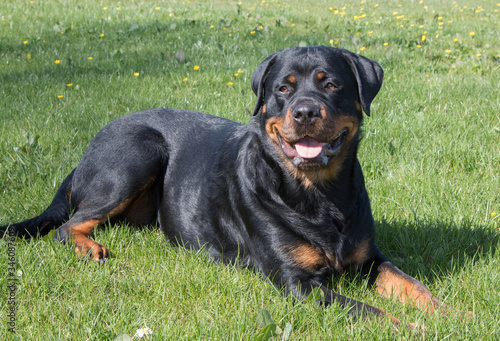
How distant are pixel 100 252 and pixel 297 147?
54.8 inches

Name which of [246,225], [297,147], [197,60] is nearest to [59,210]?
[246,225]

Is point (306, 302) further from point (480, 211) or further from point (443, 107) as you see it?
point (443, 107)

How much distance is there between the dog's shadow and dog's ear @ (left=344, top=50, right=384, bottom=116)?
956 mm

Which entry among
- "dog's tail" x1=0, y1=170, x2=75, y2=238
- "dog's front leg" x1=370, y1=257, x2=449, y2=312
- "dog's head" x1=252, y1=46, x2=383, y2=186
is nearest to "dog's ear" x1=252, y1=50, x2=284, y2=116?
"dog's head" x1=252, y1=46, x2=383, y2=186

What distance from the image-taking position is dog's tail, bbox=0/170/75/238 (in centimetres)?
334

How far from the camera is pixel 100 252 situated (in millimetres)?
3195

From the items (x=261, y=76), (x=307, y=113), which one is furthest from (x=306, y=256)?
(x=261, y=76)

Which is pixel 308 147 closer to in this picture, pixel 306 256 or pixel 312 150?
pixel 312 150

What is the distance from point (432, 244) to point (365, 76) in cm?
117

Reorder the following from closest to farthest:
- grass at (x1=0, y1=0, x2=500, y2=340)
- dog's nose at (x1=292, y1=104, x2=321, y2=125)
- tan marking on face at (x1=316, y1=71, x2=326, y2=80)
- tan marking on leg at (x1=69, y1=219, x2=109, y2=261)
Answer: grass at (x1=0, y1=0, x2=500, y2=340)
dog's nose at (x1=292, y1=104, x2=321, y2=125)
tan marking on face at (x1=316, y1=71, x2=326, y2=80)
tan marking on leg at (x1=69, y1=219, x2=109, y2=261)

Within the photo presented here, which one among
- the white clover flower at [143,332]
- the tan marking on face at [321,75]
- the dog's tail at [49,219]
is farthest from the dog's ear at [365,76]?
the dog's tail at [49,219]

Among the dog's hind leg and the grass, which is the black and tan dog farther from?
the grass

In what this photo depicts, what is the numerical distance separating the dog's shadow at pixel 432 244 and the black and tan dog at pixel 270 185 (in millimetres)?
291

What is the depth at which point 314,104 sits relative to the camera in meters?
2.85
